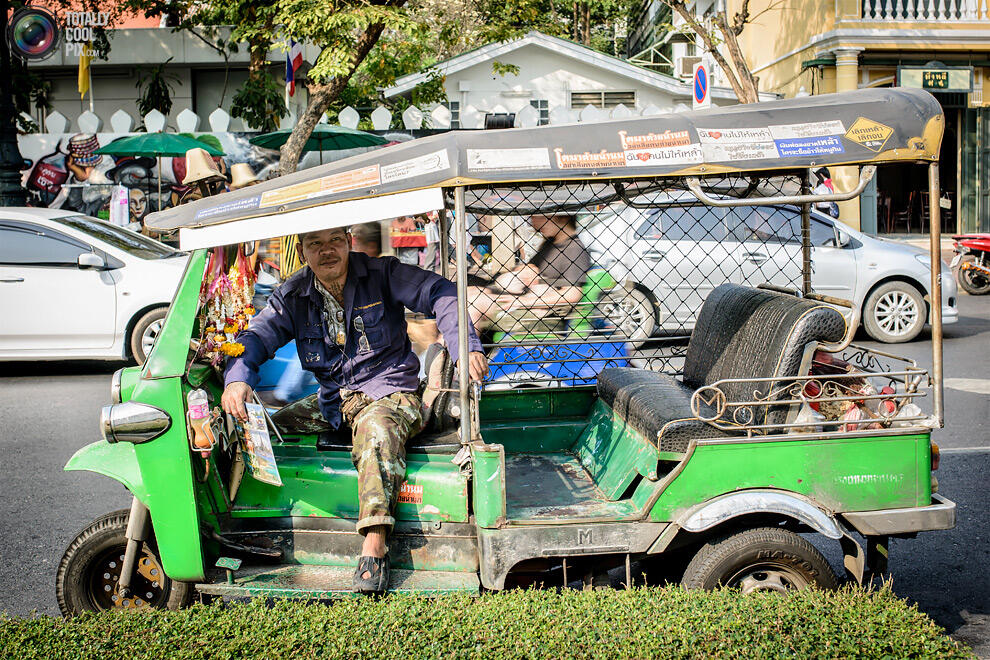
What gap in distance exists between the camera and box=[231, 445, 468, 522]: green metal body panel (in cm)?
370

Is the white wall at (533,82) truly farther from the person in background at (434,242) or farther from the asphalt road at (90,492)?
the person in background at (434,242)

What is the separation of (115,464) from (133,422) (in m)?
0.27

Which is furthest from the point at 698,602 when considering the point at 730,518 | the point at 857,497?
the point at 857,497

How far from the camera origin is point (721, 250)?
9.88 meters

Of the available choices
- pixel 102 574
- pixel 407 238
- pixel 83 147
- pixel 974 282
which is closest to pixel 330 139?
pixel 407 238

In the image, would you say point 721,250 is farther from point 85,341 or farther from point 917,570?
point 85,341

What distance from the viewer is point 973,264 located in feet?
45.0

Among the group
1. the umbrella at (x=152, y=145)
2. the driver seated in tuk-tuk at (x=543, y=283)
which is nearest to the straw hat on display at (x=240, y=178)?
the driver seated in tuk-tuk at (x=543, y=283)

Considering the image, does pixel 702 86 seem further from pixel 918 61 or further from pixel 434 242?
pixel 918 61

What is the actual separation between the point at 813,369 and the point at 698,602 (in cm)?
166

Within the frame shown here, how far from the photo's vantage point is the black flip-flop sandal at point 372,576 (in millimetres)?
3445

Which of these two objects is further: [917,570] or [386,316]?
[917,570]

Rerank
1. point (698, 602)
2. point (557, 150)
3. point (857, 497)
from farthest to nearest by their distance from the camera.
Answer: point (857, 497) → point (557, 150) → point (698, 602)

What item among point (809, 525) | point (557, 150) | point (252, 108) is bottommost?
point (809, 525)
